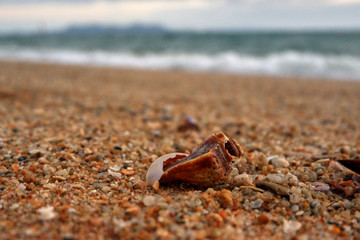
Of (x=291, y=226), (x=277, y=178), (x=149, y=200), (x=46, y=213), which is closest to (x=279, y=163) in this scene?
(x=277, y=178)

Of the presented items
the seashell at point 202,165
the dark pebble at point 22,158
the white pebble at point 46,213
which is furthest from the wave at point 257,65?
the white pebble at point 46,213

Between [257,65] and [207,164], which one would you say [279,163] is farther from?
[257,65]

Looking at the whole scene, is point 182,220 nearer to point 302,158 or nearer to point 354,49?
point 302,158

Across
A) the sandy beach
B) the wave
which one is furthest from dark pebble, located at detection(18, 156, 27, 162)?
the wave

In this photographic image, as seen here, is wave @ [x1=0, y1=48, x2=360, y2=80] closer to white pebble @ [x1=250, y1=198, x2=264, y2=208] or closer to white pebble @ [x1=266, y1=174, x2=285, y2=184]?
white pebble @ [x1=266, y1=174, x2=285, y2=184]

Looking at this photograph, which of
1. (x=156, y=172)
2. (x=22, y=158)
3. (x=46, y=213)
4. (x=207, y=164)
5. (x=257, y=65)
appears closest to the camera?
(x=46, y=213)

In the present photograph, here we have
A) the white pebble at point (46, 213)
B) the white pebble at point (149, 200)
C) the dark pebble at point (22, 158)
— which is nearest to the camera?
the white pebble at point (46, 213)

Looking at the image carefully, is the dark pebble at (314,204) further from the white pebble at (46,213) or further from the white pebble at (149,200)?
the white pebble at (46,213)

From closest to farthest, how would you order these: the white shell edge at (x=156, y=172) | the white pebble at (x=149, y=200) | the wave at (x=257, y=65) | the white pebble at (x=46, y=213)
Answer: the white pebble at (x=46, y=213) → the white pebble at (x=149, y=200) → the white shell edge at (x=156, y=172) → the wave at (x=257, y=65)

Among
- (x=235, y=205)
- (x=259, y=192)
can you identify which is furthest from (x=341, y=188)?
(x=235, y=205)
